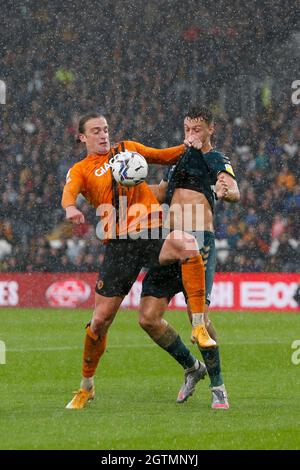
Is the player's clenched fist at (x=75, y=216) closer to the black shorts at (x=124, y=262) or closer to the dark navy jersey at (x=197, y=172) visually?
the black shorts at (x=124, y=262)

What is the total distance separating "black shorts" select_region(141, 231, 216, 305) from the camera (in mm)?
8906

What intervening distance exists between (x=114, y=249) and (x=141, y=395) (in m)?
1.47

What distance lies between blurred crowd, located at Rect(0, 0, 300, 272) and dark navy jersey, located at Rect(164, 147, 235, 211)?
11717 mm

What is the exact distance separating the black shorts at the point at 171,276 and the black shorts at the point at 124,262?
26 cm

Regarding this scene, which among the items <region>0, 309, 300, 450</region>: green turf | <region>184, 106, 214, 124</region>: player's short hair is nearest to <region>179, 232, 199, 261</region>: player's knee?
<region>184, 106, 214, 124</region>: player's short hair

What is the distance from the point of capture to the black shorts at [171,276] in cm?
891

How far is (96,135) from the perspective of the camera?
8.81m

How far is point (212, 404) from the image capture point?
8.41 meters

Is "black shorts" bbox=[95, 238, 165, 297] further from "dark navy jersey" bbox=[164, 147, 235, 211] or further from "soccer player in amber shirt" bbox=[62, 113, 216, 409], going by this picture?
"dark navy jersey" bbox=[164, 147, 235, 211]

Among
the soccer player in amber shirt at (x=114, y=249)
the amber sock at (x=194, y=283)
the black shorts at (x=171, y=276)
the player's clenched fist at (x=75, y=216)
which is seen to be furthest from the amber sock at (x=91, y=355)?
the player's clenched fist at (x=75, y=216)
